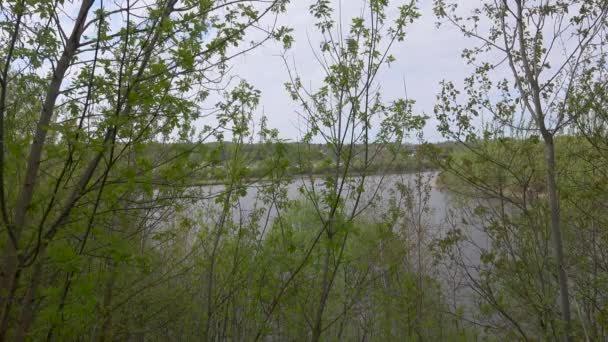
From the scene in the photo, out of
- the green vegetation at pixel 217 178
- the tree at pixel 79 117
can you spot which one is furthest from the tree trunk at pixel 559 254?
the tree at pixel 79 117

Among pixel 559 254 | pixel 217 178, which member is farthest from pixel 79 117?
pixel 559 254

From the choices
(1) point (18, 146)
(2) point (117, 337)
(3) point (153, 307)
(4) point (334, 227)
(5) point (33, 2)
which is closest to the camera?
(1) point (18, 146)

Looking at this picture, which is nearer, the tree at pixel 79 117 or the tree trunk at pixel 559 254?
the tree at pixel 79 117

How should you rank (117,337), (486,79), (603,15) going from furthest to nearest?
(117,337), (486,79), (603,15)

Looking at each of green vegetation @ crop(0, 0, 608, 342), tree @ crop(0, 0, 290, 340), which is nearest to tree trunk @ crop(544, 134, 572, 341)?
green vegetation @ crop(0, 0, 608, 342)

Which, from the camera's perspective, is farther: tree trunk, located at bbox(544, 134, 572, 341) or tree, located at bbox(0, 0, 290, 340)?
tree trunk, located at bbox(544, 134, 572, 341)

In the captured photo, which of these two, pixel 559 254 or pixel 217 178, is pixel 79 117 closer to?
pixel 217 178

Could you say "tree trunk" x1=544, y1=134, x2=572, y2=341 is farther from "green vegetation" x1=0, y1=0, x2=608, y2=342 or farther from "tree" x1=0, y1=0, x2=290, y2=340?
"tree" x1=0, y1=0, x2=290, y2=340

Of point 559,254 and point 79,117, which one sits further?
point 559,254

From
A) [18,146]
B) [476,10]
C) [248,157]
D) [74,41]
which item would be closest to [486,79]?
[476,10]

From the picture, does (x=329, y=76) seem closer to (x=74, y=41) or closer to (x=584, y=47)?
(x=74, y=41)

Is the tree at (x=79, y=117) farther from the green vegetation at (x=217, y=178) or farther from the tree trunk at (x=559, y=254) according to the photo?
the tree trunk at (x=559, y=254)

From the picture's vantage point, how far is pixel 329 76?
135 inches

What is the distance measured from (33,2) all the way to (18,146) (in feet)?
2.66
